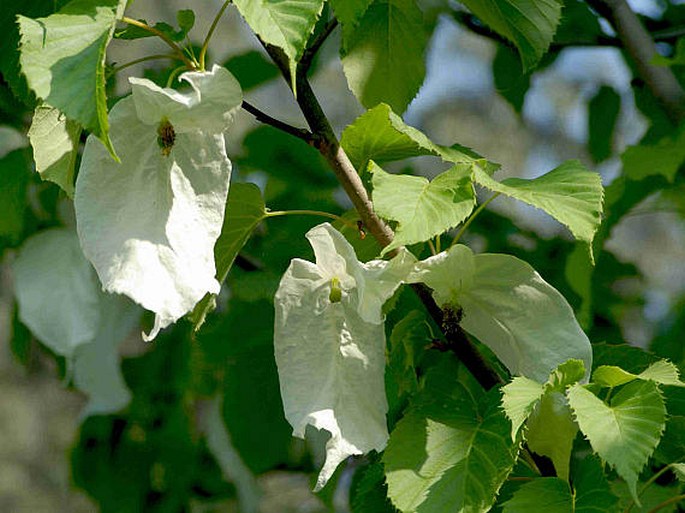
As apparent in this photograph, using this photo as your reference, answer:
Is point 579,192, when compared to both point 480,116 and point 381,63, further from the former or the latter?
point 480,116

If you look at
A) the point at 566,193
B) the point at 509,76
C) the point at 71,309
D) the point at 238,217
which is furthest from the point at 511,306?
the point at 509,76

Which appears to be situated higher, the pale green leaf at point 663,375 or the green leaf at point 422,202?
the green leaf at point 422,202

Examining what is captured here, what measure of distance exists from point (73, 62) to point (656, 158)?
0.63 m

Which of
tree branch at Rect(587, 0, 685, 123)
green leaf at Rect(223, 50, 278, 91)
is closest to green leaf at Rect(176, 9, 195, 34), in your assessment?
green leaf at Rect(223, 50, 278, 91)

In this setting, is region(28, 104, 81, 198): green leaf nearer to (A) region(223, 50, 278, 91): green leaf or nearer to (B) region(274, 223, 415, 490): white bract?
(B) region(274, 223, 415, 490): white bract

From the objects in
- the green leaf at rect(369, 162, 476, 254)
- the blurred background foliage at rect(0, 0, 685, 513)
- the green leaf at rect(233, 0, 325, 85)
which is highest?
the green leaf at rect(233, 0, 325, 85)

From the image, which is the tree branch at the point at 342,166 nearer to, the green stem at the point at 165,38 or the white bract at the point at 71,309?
the green stem at the point at 165,38

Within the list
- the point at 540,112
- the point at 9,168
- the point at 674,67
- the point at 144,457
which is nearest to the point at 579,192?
the point at 9,168

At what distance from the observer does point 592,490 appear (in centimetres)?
60

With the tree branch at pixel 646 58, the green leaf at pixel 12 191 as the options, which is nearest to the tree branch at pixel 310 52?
the green leaf at pixel 12 191

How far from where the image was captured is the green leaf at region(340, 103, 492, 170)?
23.5 inches

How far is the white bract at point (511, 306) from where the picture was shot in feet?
1.91

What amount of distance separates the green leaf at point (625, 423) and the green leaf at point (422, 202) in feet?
0.36

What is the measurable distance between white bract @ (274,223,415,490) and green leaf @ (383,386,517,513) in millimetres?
29
